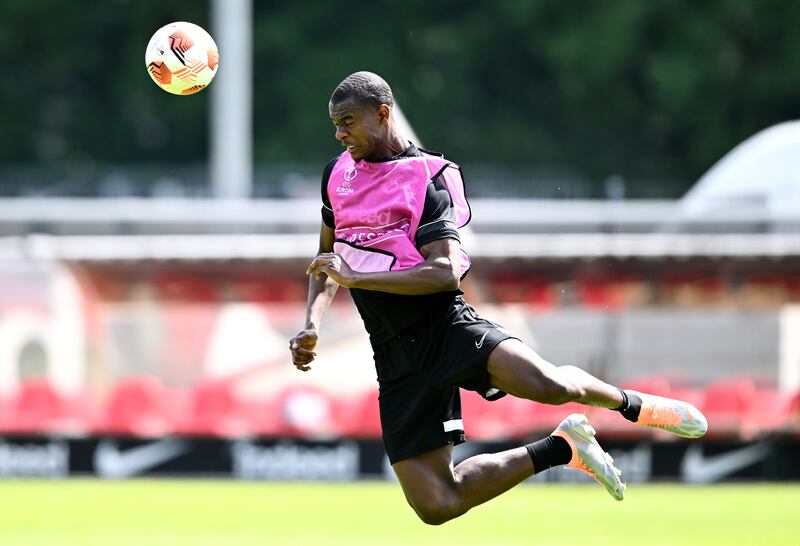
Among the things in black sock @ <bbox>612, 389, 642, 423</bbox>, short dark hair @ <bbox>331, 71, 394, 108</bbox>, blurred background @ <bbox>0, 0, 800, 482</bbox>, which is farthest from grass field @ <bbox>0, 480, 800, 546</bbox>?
short dark hair @ <bbox>331, 71, 394, 108</bbox>

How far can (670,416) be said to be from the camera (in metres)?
8.22

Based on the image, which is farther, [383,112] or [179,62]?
[179,62]

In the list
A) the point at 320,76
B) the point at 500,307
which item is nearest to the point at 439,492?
the point at 500,307

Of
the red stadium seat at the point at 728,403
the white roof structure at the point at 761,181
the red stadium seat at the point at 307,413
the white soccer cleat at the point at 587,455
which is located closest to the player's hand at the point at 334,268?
the white soccer cleat at the point at 587,455

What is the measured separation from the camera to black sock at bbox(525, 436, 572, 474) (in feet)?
26.6

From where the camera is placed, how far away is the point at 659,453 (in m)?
16.5

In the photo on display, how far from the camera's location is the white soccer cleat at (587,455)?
27.0 ft

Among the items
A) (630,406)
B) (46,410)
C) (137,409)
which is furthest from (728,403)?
(630,406)

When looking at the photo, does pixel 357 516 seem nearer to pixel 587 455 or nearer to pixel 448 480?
pixel 587 455

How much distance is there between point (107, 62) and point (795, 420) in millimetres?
31646

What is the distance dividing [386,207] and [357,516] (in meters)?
6.59

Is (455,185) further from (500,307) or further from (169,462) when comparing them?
(169,462)

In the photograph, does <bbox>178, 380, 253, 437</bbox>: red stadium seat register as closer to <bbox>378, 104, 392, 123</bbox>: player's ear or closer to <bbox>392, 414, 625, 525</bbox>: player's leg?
<bbox>392, 414, 625, 525</bbox>: player's leg

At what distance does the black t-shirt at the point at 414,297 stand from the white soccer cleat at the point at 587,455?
3.32ft
